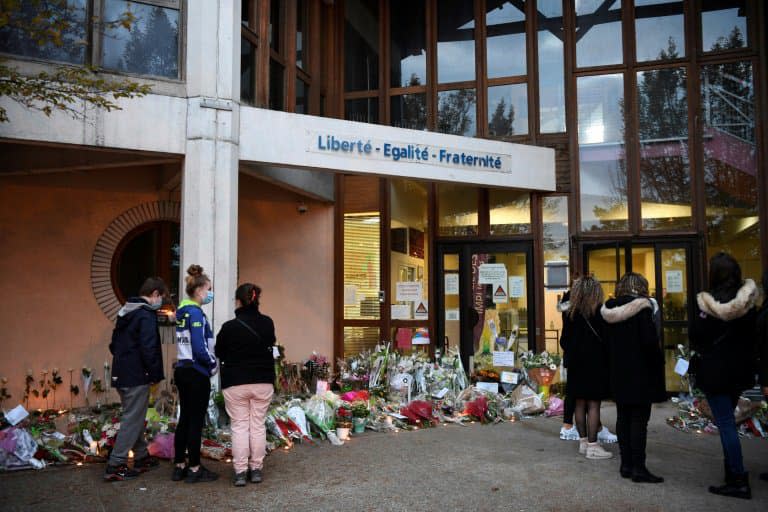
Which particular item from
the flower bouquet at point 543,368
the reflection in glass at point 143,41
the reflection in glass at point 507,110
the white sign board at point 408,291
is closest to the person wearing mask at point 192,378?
the reflection in glass at point 143,41

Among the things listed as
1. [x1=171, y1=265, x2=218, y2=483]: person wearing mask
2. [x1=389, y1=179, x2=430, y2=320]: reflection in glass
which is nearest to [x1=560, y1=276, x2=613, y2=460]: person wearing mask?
[x1=171, y1=265, x2=218, y2=483]: person wearing mask

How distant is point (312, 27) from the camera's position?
34.1ft

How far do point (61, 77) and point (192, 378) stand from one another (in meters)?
3.57

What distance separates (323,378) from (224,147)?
353 cm

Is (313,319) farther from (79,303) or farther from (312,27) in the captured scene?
(312,27)

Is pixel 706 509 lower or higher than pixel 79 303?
lower

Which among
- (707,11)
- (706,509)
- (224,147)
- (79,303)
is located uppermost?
(707,11)

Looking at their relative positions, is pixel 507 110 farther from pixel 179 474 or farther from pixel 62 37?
pixel 179 474

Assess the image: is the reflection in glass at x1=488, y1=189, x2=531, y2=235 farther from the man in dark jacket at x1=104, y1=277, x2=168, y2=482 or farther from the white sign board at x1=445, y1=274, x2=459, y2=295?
the man in dark jacket at x1=104, y1=277, x2=168, y2=482

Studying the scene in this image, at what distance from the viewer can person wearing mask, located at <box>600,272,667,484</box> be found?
5.11 m

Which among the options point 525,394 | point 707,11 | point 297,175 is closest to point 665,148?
point 707,11

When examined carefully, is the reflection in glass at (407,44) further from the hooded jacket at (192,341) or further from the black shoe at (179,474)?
the black shoe at (179,474)

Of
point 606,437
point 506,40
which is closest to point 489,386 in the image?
point 606,437

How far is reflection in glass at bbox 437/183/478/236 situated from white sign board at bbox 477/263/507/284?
0.55 meters
